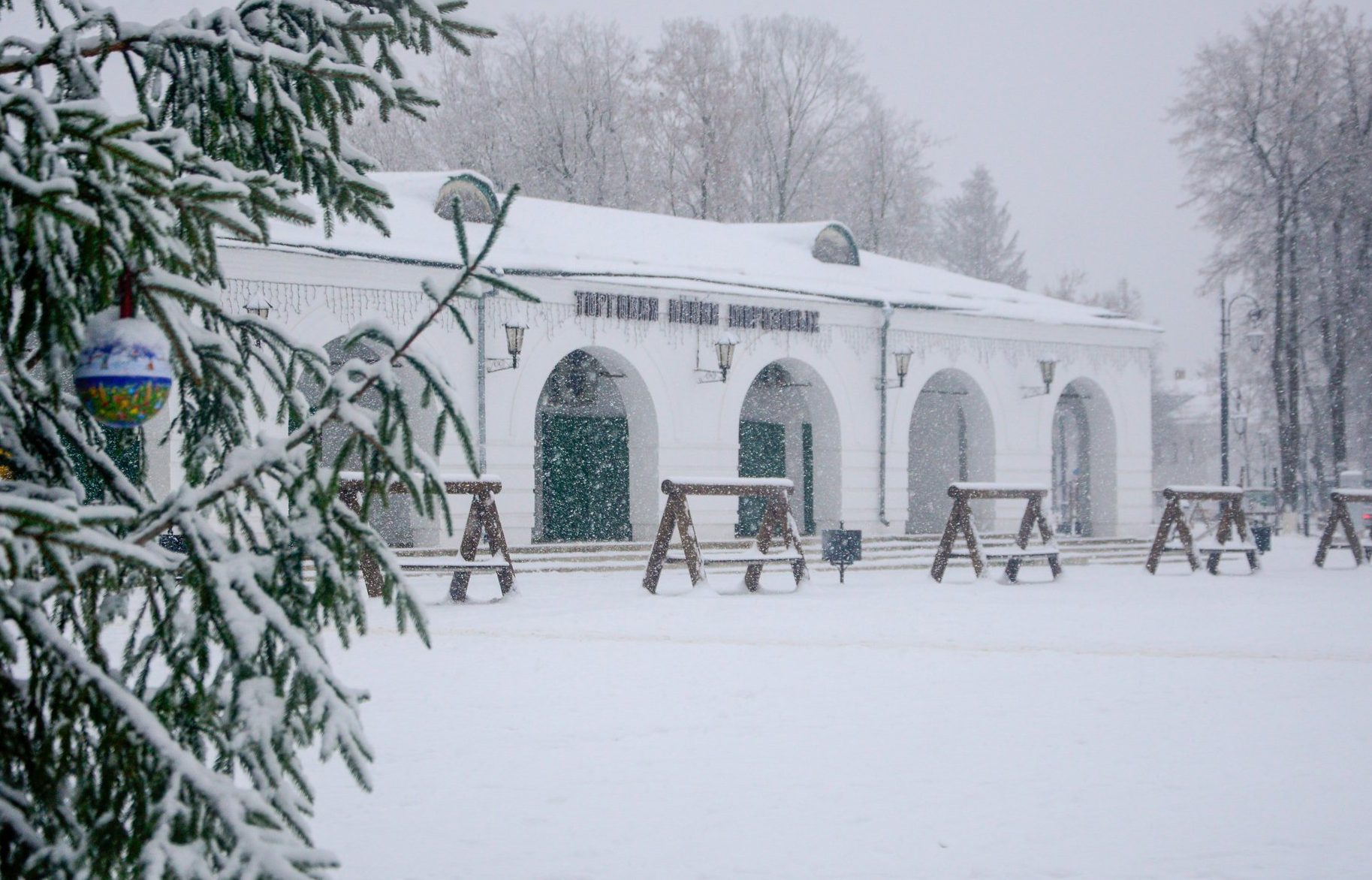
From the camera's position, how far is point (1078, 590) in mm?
13000

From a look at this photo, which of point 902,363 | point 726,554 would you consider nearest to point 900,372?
point 902,363

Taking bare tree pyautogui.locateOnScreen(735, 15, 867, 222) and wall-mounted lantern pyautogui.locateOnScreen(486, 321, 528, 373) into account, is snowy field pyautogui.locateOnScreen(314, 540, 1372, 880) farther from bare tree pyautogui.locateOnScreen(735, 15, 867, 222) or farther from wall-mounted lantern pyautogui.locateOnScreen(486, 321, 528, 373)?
bare tree pyautogui.locateOnScreen(735, 15, 867, 222)

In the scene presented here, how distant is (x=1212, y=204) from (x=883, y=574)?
1986cm

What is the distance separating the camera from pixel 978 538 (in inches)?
548

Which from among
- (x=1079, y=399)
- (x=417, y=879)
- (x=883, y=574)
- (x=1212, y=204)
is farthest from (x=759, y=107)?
(x=417, y=879)

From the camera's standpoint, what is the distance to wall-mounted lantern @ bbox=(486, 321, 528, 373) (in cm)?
1655

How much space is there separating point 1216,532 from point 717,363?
7.41m

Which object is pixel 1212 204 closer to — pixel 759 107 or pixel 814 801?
pixel 759 107

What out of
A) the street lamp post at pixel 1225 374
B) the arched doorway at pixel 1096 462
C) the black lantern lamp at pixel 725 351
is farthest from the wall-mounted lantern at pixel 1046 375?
the black lantern lamp at pixel 725 351

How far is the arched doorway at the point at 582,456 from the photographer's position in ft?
64.7

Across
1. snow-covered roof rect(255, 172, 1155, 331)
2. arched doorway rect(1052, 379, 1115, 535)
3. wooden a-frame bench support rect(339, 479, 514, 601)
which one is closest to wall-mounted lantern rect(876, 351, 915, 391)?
snow-covered roof rect(255, 172, 1155, 331)

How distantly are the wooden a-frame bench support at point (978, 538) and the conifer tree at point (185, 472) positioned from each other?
36.1ft

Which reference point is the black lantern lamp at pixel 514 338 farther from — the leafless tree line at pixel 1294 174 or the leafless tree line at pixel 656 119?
the leafless tree line at pixel 1294 174

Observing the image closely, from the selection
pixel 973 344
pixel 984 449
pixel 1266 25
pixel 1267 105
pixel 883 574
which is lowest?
pixel 883 574
